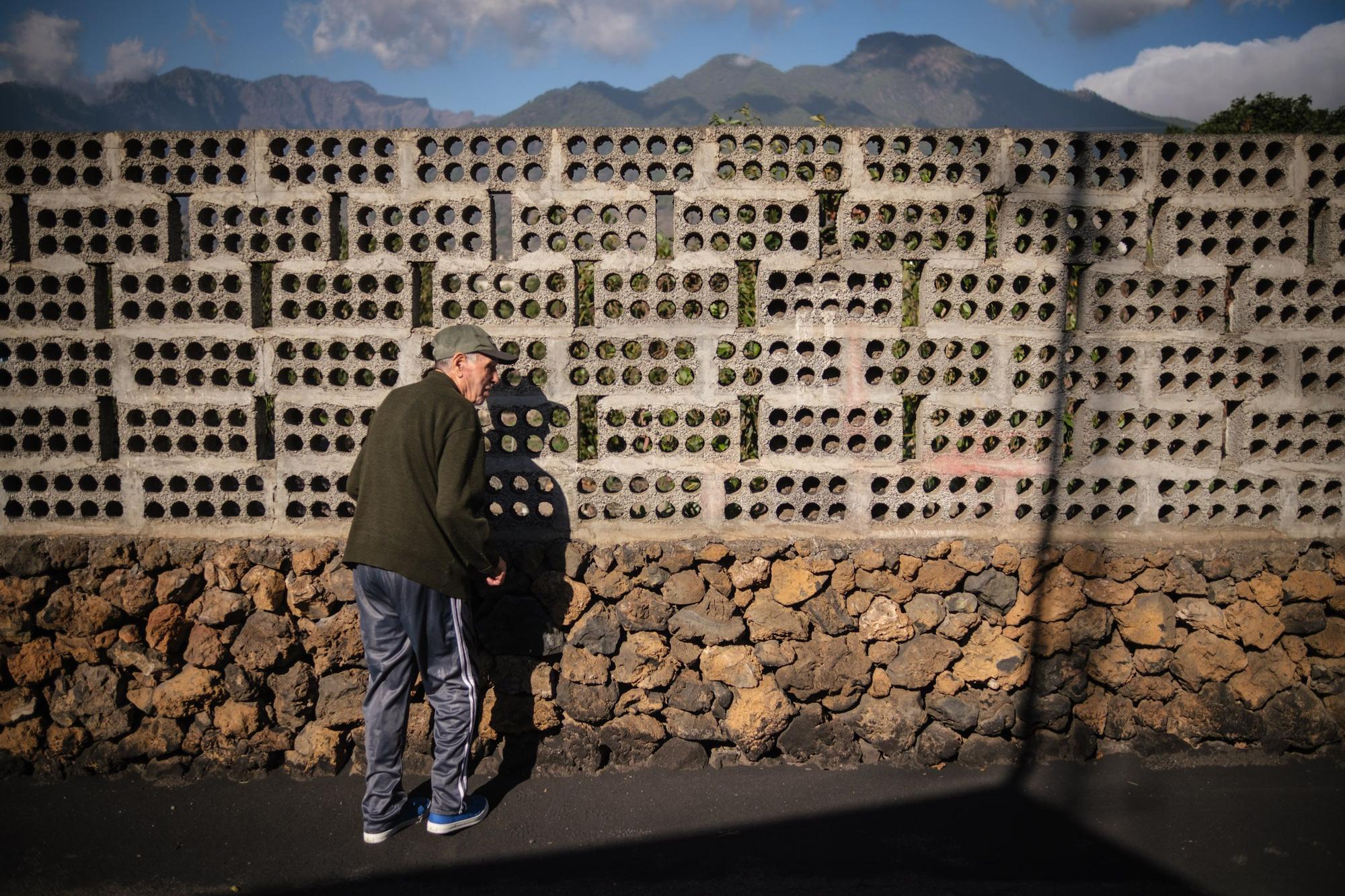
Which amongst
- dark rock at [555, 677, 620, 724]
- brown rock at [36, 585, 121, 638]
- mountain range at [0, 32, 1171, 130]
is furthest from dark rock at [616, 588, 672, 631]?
mountain range at [0, 32, 1171, 130]

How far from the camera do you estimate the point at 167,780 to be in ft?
14.0

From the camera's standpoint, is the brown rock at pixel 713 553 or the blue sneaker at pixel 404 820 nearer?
the blue sneaker at pixel 404 820

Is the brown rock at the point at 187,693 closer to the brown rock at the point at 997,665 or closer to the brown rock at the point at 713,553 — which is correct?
the brown rock at the point at 713,553

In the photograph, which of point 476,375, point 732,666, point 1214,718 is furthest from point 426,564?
point 1214,718

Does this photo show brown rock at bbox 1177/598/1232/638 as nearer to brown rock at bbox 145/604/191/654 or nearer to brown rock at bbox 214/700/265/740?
brown rock at bbox 214/700/265/740

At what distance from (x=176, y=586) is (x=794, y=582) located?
122 inches

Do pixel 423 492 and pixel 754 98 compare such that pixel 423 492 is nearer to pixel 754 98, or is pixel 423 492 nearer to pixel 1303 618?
pixel 1303 618

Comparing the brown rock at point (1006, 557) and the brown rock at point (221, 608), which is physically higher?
the brown rock at point (1006, 557)

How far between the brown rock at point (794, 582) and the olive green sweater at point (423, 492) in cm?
146

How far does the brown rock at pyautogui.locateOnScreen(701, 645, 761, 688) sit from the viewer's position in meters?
4.34

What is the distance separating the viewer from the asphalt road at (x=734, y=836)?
344 cm

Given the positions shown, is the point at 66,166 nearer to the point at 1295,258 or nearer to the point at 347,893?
A: the point at 347,893

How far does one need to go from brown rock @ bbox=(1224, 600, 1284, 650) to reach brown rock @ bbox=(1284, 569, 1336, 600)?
19 centimetres

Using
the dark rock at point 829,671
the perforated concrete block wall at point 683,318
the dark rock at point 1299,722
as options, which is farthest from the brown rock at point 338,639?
the dark rock at point 1299,722
